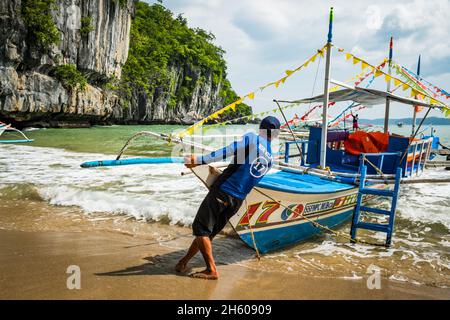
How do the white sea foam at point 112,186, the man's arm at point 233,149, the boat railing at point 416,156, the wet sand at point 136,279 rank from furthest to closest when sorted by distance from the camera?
the boat railing at point 416,156 → the white sea foam at point 112,186 → the man's arm at point 233,149 → the wet sand at point 136,279

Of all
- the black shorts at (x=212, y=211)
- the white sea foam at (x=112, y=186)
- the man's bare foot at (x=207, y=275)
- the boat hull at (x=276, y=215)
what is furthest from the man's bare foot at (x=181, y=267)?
the white sea foam at (x=112, y=186)

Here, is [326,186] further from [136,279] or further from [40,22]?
[40,22]

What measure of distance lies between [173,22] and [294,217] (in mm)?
76442

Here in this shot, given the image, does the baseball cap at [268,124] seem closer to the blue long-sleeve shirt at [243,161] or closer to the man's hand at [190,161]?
the blue long-sleeve shirt at [243,161]

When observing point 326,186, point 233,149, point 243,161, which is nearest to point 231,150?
point 233,149

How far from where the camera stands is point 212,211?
3.66m

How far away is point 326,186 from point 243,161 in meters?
3.15

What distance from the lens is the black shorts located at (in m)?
3.65

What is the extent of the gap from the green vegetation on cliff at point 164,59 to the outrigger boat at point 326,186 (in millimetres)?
44116

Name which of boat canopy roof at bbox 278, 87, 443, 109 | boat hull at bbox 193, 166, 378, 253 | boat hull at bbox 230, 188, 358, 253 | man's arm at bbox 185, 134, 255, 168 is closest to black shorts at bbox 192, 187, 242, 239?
man's arm at bbox 185, 134, 255, 168

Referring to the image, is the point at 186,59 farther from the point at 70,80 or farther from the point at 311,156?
the point at 311,156

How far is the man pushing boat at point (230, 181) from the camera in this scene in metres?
3.65
